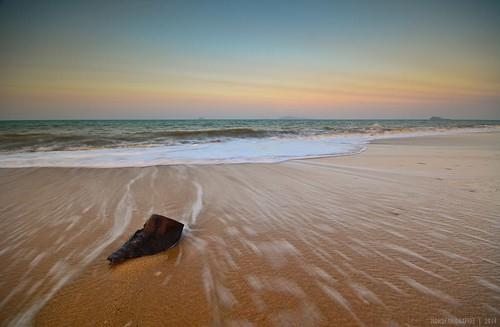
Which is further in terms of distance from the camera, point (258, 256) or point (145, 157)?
point (145, 157)

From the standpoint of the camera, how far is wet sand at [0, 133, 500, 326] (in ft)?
5.52

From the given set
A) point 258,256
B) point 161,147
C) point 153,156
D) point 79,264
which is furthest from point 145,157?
point 258,256

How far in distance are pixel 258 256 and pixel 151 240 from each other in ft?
3.86

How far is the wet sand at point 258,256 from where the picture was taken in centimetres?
168

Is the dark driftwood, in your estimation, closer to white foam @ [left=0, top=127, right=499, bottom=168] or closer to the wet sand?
the wet sand

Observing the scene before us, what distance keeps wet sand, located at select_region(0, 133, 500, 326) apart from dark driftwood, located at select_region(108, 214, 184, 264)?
108 millimetres

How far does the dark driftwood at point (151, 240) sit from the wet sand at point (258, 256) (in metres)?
0.11

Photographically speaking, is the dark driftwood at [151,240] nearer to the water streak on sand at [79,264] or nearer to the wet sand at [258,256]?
the wet sand at [258,256]

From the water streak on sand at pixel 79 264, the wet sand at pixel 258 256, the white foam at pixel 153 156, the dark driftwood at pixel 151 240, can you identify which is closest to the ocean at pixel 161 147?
the white foam at pixel 153 156

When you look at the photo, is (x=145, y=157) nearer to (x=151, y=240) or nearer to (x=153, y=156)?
(x=153, y=156)

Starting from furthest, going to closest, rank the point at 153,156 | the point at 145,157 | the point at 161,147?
the point at 161,147 < the point at 153,156 < the point at 145,157

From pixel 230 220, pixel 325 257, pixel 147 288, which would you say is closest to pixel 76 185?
pixel 230 220

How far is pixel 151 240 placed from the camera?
2.44 metres

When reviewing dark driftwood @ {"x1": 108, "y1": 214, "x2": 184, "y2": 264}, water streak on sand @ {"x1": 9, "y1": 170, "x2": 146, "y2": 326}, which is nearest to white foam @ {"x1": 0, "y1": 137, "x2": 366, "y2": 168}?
water streak on sand @ {"x1": 9, "y1": 170, "x2": 146, "y2": 326}
